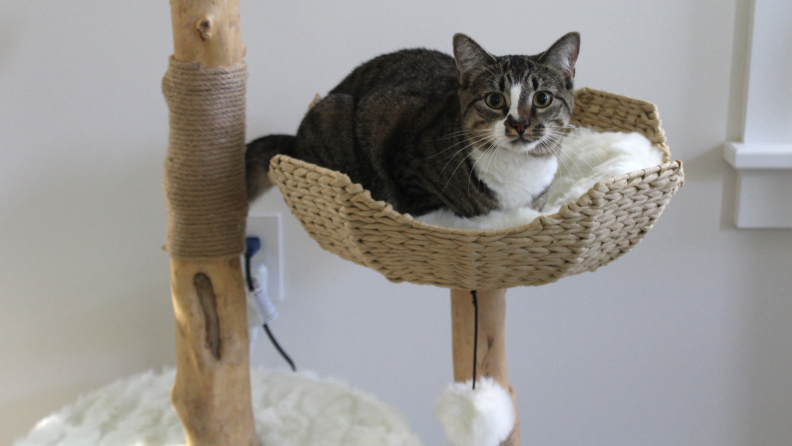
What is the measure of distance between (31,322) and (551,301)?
42.2 inches

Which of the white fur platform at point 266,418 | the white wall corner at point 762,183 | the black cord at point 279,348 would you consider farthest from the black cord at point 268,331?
the white wall corner at point 762,183

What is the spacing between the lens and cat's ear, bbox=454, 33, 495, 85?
0.84 meters

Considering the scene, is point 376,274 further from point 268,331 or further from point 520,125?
point 520,125

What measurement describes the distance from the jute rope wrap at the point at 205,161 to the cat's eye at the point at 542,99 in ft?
1.29

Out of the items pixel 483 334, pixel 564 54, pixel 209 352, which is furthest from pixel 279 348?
pixel 564 54

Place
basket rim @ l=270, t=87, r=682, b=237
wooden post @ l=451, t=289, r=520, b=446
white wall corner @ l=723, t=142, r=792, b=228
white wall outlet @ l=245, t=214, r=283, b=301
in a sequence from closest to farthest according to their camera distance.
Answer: basket rim @ l=270, t=87, r=682, b=237 < wooden post @ l=451, t=289, r=520, b=446 < white wall corner @ l=723, t=142, r=792, b=228 < white wall outlet @ l=245, t=214, r=283, b=301

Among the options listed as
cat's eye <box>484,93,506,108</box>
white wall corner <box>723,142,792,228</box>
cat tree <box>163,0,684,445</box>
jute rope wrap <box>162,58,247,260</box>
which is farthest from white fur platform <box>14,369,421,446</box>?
white wall corner <box>723,142,792,228</box>

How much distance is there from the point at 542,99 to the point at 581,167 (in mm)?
207

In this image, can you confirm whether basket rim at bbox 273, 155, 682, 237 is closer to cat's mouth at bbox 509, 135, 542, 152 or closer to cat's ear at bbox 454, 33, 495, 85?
cat's mouth at bbox 509, 135, 542, 152

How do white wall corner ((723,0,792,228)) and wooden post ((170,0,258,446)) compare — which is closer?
wooden post ((170,0,258,446))

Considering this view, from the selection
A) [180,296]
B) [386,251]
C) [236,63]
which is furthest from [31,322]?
[386,251]

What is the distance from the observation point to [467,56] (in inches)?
33.8

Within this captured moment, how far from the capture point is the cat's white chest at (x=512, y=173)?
86 cm

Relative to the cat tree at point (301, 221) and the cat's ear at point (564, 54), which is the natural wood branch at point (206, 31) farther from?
the cat's ear at point (564, 54)
